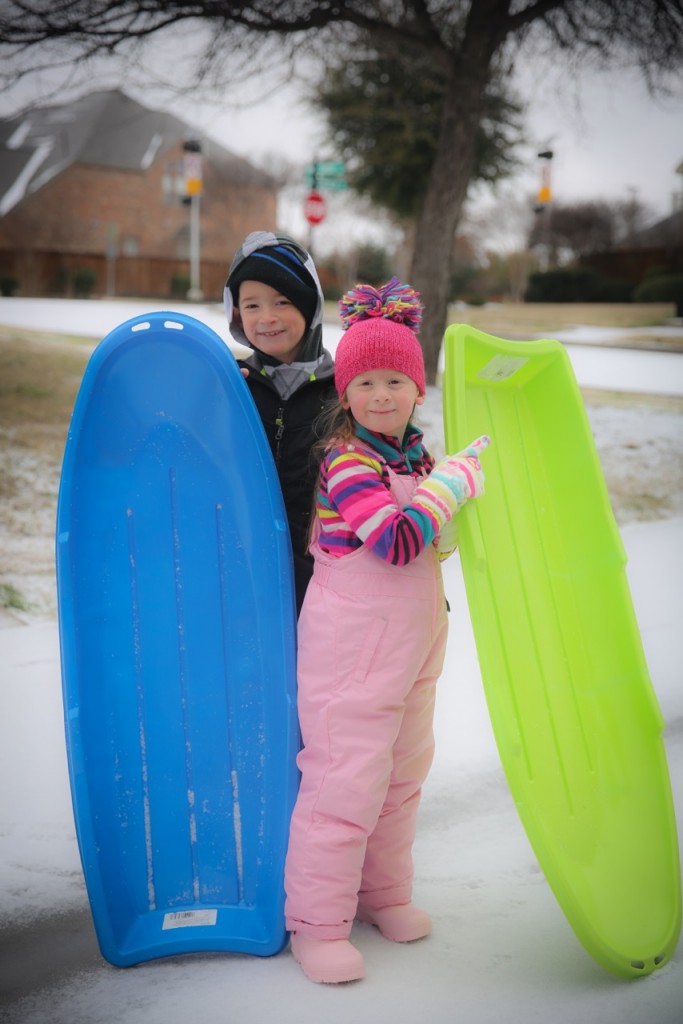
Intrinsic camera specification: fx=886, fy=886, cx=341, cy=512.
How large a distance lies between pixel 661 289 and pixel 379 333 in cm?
1048

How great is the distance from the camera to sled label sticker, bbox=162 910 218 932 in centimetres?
181

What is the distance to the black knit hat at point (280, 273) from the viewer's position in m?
1.96

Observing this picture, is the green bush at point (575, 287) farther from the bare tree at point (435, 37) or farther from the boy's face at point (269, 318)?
the boy's face at point (269, 318)

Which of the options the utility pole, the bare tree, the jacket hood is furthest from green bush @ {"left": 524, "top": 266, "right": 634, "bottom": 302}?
the jacket hood

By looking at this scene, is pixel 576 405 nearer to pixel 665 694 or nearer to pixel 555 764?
pixel 555 764

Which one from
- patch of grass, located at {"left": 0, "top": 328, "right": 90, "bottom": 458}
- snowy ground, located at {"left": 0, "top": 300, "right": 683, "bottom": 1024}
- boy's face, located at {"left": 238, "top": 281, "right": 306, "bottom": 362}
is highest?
boy's face, located at {"left": 238, "top": 281, "right": 306, "bottom": 362}

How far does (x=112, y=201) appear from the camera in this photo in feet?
32.6

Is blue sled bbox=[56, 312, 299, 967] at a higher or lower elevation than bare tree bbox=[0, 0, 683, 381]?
lower

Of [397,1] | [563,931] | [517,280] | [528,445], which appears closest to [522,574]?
[528,445]

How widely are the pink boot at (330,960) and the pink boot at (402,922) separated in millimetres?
146

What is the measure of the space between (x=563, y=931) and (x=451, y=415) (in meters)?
1.12

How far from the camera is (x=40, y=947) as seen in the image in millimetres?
1788

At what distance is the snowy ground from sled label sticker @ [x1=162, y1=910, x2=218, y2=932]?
7cm

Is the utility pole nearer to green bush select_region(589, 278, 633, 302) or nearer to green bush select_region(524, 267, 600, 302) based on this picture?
green bush select_region(589, 278, 633, 302)
